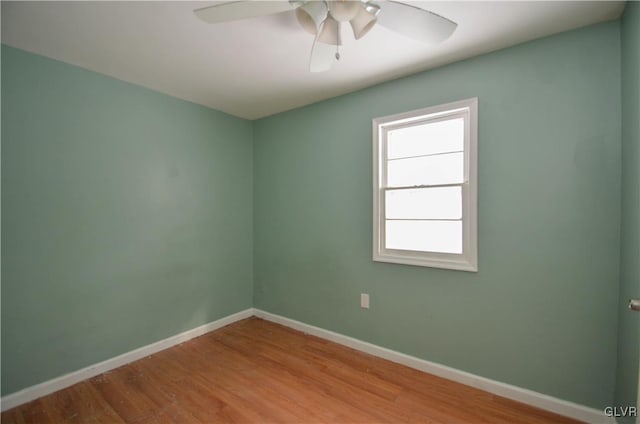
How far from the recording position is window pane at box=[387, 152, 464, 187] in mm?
2111

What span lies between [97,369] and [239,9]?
8.81 feet

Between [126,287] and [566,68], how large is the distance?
139 inches

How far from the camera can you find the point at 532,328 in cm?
182

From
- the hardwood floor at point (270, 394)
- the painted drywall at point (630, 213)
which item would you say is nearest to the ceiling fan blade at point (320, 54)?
the painted drywall at point (630, 213)

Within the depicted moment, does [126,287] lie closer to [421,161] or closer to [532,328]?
[421,161]

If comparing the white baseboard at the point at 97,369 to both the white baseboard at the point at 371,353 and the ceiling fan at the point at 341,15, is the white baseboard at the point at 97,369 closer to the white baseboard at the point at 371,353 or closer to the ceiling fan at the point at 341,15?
the white baseboard at the point at 371,353

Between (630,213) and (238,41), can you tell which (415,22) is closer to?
(238,41)

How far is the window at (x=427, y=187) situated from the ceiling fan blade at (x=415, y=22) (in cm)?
74

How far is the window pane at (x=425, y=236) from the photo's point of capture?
2.12 m

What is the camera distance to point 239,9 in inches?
50.3

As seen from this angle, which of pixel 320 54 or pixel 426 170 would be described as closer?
pixel 320 54

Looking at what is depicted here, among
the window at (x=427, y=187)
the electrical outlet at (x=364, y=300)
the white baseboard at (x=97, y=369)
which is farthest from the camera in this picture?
the electrical outlet at (x=364, y=300)

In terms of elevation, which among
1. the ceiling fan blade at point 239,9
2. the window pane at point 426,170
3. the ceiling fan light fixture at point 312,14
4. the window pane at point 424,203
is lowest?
the window pane at point 424,203

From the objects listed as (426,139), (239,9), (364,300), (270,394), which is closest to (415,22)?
(239,9)
